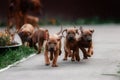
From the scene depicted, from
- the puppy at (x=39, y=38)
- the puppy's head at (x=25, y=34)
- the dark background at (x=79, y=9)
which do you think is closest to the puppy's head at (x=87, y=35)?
the puppy at (x=39, y=38)

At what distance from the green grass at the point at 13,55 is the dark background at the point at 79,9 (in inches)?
616

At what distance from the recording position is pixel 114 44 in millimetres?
17797

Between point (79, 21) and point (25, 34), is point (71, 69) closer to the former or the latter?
point (25, 34)

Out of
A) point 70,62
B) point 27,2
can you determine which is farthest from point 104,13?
point 70,62

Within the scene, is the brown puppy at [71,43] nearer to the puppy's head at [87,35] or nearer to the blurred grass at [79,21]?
the puppy's head at [87,35]

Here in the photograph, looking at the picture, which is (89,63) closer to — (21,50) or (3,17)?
(21,50)

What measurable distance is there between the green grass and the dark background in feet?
→ 51.3

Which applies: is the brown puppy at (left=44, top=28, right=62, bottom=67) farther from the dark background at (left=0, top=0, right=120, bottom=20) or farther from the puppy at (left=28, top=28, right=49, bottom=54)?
the dark background at (left=0, top=0, right=120, bottom=20)

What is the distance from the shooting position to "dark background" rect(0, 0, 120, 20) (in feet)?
102

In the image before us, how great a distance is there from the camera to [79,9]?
31.3 meters

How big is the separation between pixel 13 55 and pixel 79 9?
17.5 m

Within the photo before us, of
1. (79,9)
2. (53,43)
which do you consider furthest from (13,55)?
(79,9)

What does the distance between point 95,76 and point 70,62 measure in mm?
2270

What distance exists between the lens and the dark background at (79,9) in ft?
102
